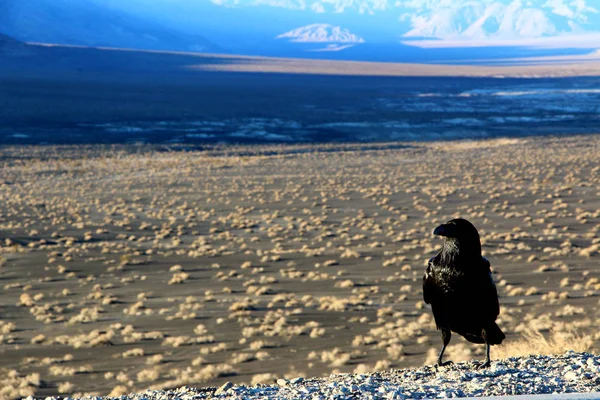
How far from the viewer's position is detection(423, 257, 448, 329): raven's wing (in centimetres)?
543

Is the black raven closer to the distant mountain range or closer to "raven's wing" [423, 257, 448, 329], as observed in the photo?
"raven's wing" [423, 257, 448, 329]

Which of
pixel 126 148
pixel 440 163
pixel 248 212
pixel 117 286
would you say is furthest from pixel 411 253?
pixel 126 148

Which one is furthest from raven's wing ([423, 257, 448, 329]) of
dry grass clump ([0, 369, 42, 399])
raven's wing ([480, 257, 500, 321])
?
dry grass clump ([0, 369, 42, 399])


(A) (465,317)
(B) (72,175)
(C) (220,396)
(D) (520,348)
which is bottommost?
(B) (72,175)

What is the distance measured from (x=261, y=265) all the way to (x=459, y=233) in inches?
648

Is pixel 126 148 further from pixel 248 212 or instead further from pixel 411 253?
→ pixel 411 253

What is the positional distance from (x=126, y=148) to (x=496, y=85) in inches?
2887

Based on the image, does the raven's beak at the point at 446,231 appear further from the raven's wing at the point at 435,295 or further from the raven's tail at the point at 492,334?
the raven's tail at the point at 492,334

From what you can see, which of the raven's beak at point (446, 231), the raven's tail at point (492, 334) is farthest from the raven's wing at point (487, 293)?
the raven's beak at point (446, 231)

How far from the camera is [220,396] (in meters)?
5.36

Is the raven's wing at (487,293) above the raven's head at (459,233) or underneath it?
underneath

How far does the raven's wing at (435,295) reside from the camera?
214 inches

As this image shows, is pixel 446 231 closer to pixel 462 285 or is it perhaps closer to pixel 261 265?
pixel 462 285

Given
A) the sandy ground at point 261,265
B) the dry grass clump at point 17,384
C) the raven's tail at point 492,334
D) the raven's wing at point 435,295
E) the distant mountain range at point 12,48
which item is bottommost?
the sandy ground at point 261,265
